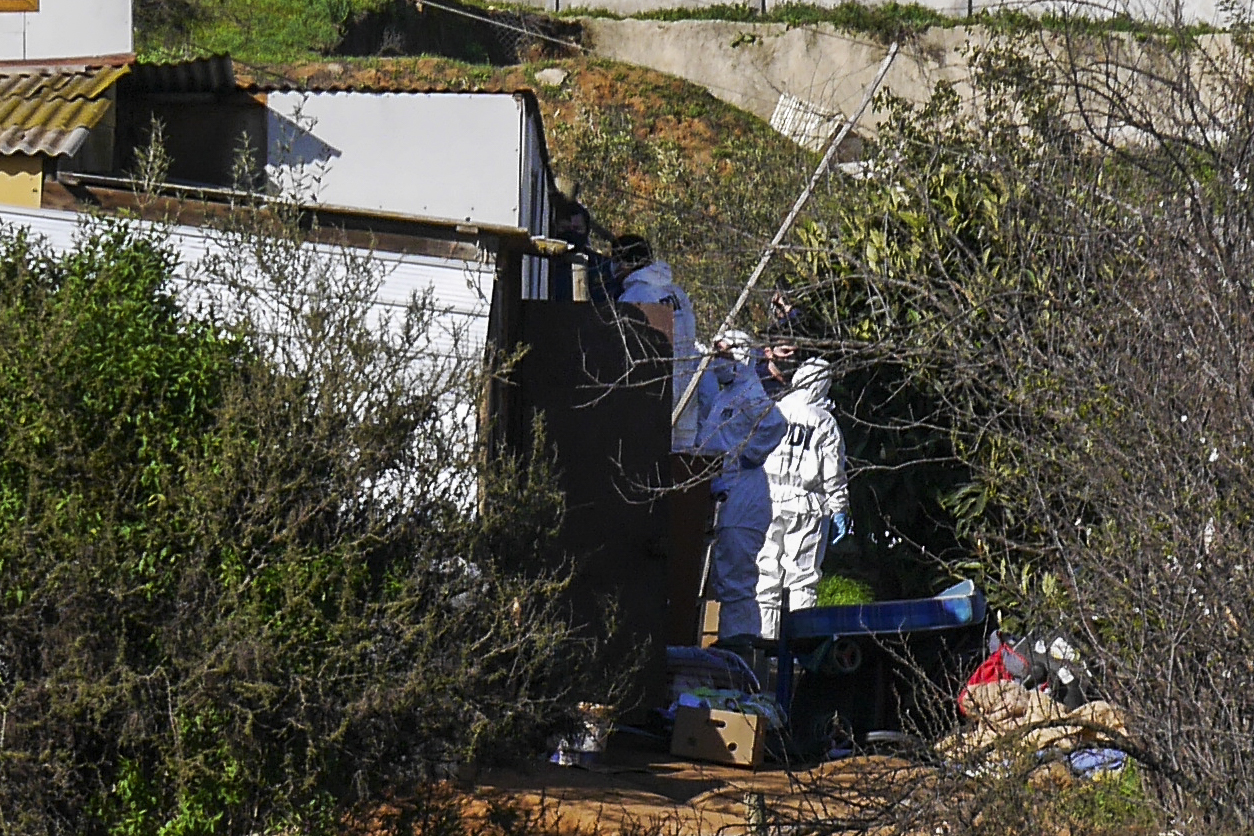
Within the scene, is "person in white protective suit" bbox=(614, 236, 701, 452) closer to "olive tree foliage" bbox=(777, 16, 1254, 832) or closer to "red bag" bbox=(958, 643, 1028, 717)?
"red bag" bbox=(958, 643, 1028, 717)

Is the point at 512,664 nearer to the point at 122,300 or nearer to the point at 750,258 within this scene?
the point at 122,300

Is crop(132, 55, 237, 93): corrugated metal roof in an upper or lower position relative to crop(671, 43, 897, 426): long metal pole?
upper

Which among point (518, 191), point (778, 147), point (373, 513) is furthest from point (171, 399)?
point (778, 147)

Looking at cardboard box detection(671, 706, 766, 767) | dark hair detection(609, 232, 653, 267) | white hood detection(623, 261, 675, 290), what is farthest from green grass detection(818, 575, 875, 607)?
cardboard box detection(671, 706, 766, 767)

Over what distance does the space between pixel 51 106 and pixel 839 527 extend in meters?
5.55

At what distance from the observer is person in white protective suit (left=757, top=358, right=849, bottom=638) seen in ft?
31.0

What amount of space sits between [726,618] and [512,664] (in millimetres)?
5187

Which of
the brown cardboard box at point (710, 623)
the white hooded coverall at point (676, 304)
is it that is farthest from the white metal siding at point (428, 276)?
the brown cardboard box at point (710, 623)

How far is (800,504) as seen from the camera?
959 centimetres

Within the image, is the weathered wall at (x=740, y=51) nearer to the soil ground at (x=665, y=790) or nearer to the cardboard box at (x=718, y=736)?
the cardboard box at (x=718, y=736)

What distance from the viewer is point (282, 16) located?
26281 millimetres

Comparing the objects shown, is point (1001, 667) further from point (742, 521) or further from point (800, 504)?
point (742, 521)

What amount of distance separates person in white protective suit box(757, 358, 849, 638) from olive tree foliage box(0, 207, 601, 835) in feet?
16.7

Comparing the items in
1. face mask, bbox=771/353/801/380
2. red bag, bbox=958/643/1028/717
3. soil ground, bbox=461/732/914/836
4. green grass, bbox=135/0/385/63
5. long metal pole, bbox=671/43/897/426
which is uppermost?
green grass, bbox=135/0/385/63
